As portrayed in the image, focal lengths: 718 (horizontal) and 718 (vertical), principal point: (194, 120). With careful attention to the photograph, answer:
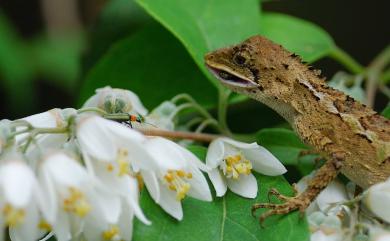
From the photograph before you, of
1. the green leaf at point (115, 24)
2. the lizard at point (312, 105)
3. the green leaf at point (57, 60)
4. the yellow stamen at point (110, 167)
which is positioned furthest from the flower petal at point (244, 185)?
the green leaf at point (57, 60)

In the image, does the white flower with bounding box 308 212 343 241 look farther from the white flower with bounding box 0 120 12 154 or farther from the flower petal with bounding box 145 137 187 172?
the white flower with bounding box 0 120 12 154

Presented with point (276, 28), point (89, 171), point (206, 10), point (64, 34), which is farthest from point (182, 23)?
point (64, 34)

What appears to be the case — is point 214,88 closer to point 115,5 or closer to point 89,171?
point 115,5

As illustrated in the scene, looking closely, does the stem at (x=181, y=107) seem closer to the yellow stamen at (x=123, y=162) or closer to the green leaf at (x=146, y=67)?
the green leaf at (x=146, y=67)

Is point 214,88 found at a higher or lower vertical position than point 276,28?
lower

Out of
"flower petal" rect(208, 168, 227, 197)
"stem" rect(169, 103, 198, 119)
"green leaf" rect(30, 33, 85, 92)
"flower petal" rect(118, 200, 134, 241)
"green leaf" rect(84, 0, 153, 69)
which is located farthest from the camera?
"green leaf" rect(30, 33, 85, 92)

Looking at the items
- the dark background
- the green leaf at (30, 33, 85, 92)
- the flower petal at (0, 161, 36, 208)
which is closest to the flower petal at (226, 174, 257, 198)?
the flower petal at (0, 161, 36, 208)

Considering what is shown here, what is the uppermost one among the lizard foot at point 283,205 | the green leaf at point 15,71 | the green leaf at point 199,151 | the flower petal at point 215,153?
the flower petal at point 215,153
